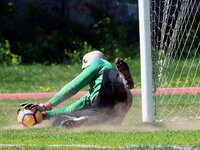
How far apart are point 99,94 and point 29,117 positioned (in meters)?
0.95

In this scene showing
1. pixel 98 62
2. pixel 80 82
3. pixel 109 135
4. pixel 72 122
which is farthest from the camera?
pixel 98 62

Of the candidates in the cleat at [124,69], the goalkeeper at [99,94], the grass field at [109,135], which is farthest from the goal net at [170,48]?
the goalkeeper at [99,94]

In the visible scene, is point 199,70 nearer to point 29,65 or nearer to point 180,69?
point 180,69

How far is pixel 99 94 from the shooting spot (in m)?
8.30

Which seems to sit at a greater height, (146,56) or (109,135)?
(146,56)

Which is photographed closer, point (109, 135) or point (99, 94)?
point (109, 135)

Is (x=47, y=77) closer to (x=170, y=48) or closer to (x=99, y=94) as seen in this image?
(x=170, y=48)

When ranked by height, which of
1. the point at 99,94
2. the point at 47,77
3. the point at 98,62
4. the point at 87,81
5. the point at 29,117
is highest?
the point at 98,62

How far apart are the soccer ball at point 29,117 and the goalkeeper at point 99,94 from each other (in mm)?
70

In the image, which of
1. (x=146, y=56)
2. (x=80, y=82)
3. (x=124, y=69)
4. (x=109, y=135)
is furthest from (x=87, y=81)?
(x=109, y=135)

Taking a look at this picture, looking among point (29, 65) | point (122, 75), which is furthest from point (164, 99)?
point (29, 65)

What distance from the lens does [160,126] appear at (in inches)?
317

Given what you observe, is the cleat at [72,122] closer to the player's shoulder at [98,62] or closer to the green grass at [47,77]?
the player's shoulder at [98,62]

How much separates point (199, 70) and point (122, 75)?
579cm
